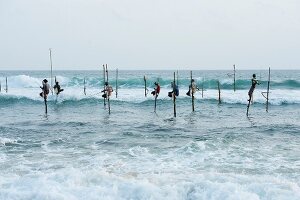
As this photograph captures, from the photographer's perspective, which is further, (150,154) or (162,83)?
(162,83)

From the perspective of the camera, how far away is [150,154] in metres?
14.1

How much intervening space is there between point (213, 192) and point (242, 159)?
13.4 ft

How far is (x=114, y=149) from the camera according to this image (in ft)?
49.2

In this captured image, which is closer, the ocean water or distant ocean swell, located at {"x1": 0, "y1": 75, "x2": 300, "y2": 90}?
the ocean water

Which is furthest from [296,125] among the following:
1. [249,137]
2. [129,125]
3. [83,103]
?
[83,103]

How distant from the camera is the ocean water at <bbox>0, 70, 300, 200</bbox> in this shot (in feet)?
31.7

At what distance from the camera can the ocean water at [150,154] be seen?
9.66 meters

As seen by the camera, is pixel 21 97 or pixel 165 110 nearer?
pixel 165 110

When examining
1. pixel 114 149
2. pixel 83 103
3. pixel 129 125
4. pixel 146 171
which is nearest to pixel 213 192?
pixel 146 171

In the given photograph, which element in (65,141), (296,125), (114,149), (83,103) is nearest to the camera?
(114,149)

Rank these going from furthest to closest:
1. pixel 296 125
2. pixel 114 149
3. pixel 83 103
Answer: pixel 83 103 < pixel 296 125 < pixel 114 149

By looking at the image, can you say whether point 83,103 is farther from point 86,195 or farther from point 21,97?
point 86,195

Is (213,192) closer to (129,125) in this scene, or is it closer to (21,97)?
(129,125)

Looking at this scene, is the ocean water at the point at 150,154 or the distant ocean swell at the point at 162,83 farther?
the distant ocean swell at the point at 162,83
